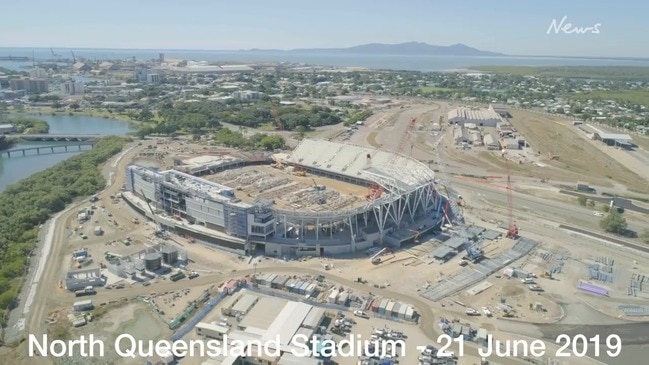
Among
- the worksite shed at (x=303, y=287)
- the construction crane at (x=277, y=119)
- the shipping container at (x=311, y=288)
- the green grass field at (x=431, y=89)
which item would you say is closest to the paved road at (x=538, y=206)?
the shipping container at (x=311, y=288)

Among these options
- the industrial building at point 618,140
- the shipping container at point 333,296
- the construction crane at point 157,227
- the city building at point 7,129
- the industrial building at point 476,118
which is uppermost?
the industrial building at point 476,118

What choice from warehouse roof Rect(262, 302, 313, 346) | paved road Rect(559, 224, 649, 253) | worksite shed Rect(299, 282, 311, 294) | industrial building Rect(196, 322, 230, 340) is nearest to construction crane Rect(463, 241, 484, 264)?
paved road Rect(559, 224, 649, 253)

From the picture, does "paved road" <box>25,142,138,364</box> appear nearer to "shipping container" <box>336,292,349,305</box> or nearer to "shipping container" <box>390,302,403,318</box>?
"shipping container" <box>336,292,349,305</box>

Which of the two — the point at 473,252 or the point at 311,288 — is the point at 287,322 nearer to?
the point at 311,288

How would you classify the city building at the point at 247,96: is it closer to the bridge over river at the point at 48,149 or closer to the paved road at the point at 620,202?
the bridge over river at the point at 48,149

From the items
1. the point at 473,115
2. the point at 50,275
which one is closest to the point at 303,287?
the point at 50,275

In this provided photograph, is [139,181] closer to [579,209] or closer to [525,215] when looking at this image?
[525,215]
